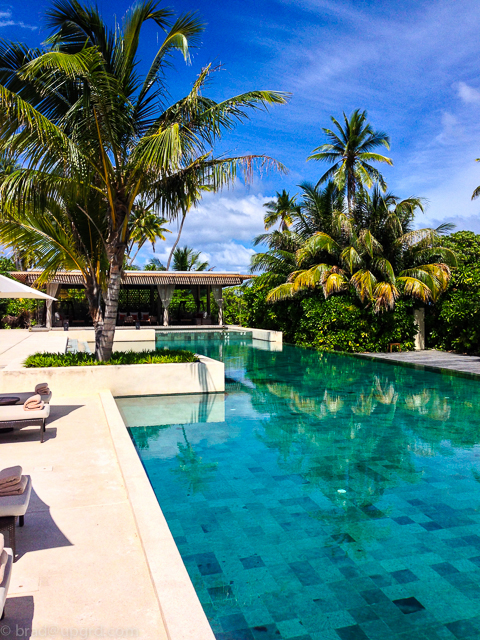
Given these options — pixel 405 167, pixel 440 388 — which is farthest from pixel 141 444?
pixel 405 167

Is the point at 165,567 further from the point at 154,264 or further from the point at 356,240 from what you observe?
the point at 154,264

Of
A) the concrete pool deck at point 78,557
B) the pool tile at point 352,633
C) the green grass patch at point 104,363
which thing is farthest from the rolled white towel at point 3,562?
the green grass patch at point 104,363

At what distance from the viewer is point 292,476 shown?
209 inches

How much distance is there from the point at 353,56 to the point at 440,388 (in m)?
10.4

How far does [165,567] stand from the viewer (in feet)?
9.60

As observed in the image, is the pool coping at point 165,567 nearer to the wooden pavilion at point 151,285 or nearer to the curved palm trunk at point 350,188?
the curved palm trunk at point 350,188

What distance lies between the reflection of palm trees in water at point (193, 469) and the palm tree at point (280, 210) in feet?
89.7

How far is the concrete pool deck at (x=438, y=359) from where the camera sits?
43.3ft

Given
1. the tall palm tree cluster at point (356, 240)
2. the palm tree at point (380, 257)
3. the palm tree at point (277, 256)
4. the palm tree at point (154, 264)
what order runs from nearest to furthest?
1. the palm tree at point (380, 257)
2. the tall palm tree cluster at point (356, 240)
3. the palm tree at point (277, 256)
4. the palm tree at point (154, 264)

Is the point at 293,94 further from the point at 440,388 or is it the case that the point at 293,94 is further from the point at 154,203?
the point at 440,388

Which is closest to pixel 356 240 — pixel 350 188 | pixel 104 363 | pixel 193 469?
pixel 350 188

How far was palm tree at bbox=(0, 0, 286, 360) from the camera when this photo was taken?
7.50m

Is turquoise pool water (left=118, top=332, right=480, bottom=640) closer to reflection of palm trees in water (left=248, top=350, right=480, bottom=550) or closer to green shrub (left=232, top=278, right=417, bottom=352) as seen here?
reflection of palm trees in water (left=248, top=350, right=480, bottom=550)

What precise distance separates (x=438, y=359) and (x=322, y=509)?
39.9ft
